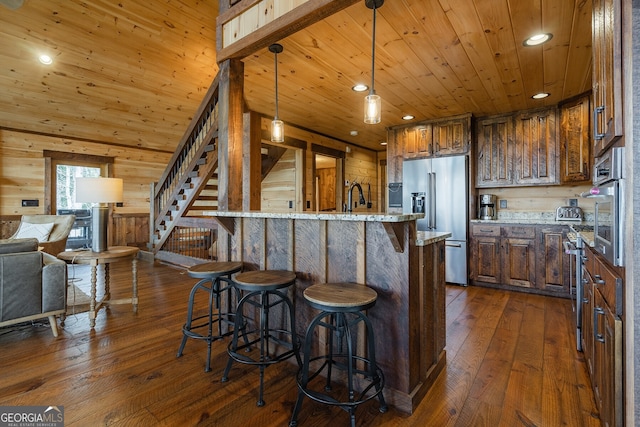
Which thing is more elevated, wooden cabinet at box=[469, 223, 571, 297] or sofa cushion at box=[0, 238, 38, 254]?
sofa cushion at box=[0, 238, 38, 254]

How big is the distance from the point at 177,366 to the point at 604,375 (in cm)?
235

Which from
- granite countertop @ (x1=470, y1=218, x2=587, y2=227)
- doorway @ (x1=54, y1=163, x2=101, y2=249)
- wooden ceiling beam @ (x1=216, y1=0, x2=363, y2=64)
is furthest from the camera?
doorway @ (x1=54, y1=163, x2=101, y2=249)

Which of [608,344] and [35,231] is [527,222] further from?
[35,231]

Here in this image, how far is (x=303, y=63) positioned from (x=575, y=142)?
3473 millimetres

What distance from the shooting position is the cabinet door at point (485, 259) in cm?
418

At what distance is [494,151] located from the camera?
4.48 m

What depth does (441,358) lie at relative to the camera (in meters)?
2.11

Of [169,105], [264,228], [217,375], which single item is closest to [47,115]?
[169,105]

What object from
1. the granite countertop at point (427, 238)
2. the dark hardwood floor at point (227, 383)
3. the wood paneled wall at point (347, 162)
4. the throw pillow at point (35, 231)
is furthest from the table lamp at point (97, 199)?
the granite countertop at point (427, 238)

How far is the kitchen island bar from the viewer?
67.6 inches

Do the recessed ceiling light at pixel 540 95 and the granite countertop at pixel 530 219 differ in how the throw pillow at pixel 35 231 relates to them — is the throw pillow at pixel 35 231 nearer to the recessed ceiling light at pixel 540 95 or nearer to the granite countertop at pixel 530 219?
the granite countertop at pixel 530 219

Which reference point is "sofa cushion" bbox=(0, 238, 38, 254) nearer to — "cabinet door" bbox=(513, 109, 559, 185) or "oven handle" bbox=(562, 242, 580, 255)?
"oven handle" bbox=(562, 242, 580, 255)

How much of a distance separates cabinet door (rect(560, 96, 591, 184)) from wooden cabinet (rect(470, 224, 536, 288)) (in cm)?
86

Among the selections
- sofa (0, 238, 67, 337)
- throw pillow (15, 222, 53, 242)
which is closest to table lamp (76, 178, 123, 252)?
sofa (0, 238, 67, 337)
